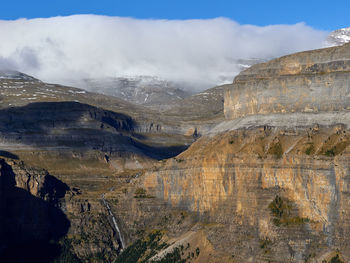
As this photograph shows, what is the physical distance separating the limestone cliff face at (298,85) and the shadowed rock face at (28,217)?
3841 cm

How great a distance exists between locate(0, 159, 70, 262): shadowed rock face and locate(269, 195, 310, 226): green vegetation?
48.8 meters

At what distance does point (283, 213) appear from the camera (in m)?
143

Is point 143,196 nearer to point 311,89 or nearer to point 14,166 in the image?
point 14,166

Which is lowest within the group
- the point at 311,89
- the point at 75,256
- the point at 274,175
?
the point at 75,256

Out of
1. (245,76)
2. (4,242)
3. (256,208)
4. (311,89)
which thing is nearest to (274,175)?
(256,208)

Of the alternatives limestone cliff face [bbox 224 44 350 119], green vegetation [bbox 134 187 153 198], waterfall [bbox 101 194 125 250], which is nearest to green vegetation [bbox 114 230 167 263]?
waterfall [bbox 101 194 125 250]

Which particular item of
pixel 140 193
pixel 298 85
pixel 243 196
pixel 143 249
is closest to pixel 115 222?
pixel 140 193

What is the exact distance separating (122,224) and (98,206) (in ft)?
26.2

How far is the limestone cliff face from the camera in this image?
152000 mm

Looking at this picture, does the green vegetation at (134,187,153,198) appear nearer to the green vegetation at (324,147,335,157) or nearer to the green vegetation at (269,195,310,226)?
the green vegetation at (269,195,310,226)

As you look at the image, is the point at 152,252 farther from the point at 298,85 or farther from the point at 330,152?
the point at 330,152

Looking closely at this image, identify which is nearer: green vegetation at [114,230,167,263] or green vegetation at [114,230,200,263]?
green vegetation at [114,230,200,263]

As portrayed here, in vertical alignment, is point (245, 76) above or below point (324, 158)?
above

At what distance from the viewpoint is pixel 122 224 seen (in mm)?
189250
